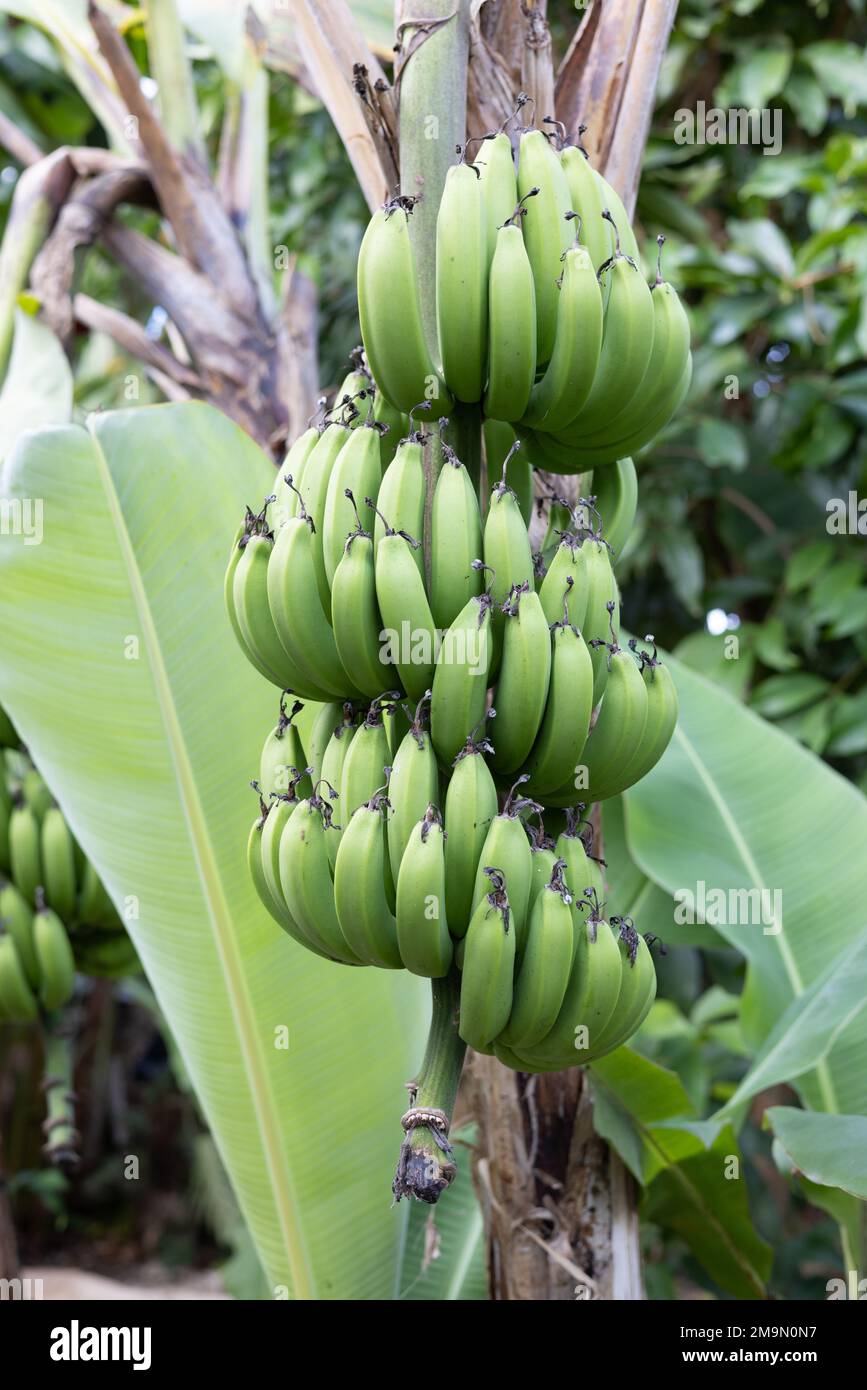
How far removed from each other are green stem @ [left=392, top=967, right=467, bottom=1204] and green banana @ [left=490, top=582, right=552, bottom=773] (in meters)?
0.19

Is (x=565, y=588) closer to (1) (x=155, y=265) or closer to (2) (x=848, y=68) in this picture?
(1) (x=155, y=265)

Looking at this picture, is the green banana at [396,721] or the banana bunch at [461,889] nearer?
the banana bunch at [461,889]

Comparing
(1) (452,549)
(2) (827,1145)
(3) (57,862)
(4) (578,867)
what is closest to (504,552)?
(1) (452,549)

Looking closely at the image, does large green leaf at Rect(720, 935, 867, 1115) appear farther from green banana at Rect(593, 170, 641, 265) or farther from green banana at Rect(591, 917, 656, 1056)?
green banana at Rect(593, 170, 641, 265)

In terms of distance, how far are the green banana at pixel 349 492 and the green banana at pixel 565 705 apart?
170 millimetres

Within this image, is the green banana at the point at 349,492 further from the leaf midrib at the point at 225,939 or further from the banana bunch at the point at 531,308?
the leaf midrib at the point at 225,939

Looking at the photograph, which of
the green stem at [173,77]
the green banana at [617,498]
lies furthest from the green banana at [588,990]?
the green stem at [173,77]

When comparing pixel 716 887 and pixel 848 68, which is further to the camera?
pixel 848 68

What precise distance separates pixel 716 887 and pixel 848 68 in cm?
185

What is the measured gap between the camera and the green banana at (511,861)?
0.84m

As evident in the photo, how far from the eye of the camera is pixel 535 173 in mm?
952

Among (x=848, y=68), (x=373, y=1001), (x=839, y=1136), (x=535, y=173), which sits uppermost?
(x=848, y=68)
